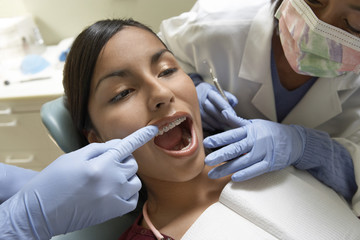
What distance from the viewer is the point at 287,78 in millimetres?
1292

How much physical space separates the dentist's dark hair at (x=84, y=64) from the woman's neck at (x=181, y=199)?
1.37 ft

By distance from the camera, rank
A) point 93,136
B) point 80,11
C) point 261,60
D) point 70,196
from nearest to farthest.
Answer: point 70,196 → point 93,136 → point 261,60 → point 80,11

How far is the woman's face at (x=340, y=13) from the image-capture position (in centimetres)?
83

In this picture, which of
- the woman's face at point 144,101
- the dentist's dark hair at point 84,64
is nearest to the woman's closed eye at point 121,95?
the woman's face at point 144,101

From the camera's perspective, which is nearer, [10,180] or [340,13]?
[340,13]

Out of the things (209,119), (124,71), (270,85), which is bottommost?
(209,119)

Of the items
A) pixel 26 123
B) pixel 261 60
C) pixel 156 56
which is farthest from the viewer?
pixel 26 123

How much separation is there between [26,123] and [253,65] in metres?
1.56

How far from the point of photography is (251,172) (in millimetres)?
961

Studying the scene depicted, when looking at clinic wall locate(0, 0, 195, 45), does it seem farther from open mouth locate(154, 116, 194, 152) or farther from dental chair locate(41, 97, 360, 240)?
dental chair locate(41, 97, 360, 240)

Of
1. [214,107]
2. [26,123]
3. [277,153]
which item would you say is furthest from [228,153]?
[26,123]

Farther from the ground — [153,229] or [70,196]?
[70,196]

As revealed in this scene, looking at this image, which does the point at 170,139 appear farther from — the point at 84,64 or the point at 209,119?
the point at 84,64

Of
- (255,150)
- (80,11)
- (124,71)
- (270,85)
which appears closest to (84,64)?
(124,71)
